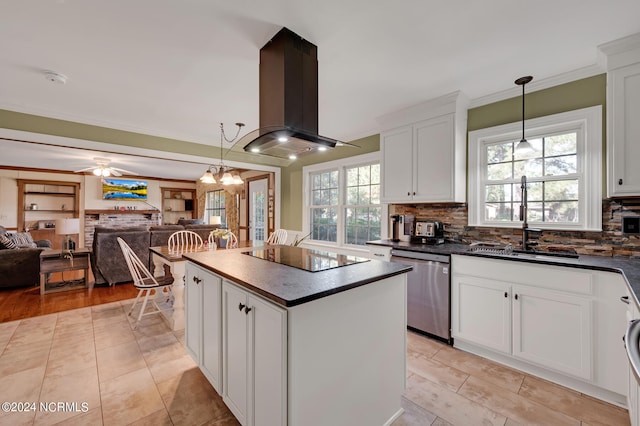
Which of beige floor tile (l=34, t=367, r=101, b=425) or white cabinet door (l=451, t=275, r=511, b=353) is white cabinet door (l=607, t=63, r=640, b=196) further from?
beige floor tile (l=34, t=367, r=101, b=425)

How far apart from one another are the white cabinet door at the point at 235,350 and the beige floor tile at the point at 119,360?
1063 mm

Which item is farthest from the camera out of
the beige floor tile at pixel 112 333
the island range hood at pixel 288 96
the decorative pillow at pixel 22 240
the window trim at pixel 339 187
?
the decorative pillow at pixel 22 240

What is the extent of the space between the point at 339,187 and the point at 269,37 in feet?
8.81

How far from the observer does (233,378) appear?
1.54 m

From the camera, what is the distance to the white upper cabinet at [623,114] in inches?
73.5

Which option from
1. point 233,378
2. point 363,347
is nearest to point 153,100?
point 233,378

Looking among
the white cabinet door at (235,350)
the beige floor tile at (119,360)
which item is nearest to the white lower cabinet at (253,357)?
the white cabinet door at (235,350)

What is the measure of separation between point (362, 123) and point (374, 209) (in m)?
1.20

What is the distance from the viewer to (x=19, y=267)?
3.99 metres

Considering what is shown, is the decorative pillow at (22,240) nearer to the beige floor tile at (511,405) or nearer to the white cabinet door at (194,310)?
the white cabinet door at (194,310)

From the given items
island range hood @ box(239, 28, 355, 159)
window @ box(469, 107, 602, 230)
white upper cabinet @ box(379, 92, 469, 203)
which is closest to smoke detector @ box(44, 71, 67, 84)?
island range hood @ box(239, 28, 355, 159)

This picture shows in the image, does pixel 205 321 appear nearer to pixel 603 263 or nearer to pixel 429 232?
pixel 429 232

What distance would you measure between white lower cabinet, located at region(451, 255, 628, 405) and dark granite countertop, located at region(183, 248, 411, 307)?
107 centimetres

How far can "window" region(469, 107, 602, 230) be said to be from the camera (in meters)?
2.25
